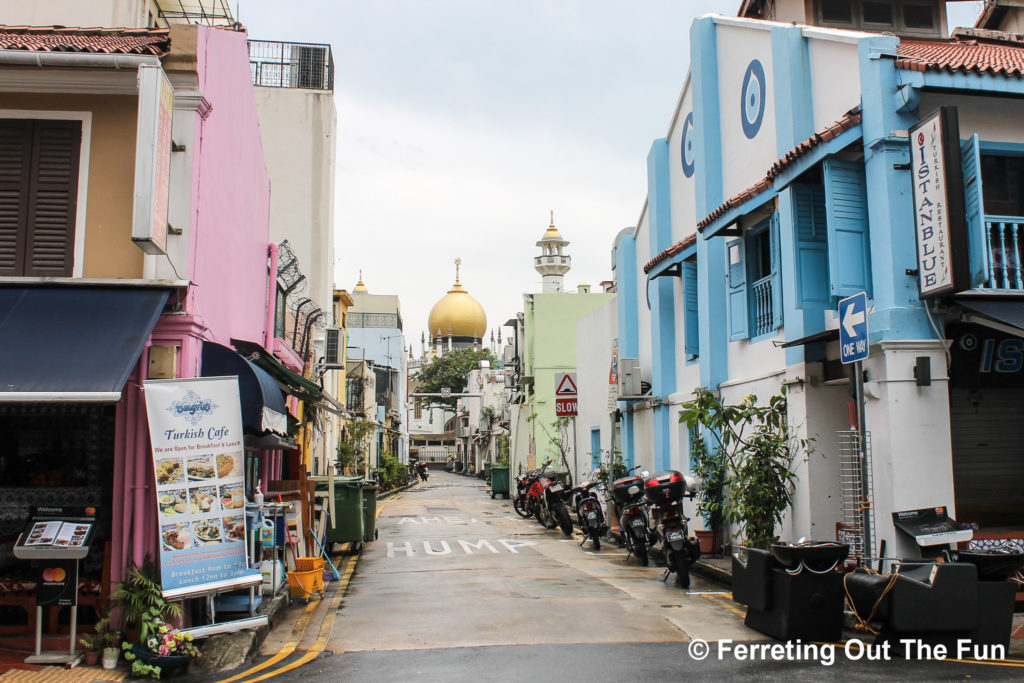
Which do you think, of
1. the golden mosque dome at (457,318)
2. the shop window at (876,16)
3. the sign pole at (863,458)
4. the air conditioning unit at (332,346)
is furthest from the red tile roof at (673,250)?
the golden mosque dome at (457,318)

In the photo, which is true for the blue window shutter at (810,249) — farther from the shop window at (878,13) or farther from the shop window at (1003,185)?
the shop window at (878,13)

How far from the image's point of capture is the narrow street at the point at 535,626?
6.93 metres

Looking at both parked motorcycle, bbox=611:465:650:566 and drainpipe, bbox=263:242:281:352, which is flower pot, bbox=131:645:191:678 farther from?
drainpipe, bbox=263:242:281:352

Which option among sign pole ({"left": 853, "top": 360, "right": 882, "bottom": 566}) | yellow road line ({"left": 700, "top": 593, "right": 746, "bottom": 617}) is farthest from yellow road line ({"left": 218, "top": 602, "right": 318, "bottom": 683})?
sign pole ({"left": 853, "top": 360, "right": 882, "bottom": 566})

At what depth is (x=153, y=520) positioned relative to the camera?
7961mm

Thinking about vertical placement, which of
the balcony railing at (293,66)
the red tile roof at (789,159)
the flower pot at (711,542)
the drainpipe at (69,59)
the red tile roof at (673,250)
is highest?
the balcony railing at (293,66)

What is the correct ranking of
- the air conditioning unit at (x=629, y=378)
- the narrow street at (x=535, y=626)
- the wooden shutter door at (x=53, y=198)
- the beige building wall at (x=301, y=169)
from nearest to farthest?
the narrow street at (x=535, y=626)
the wooden shutter door at (x=53, y=198)
the air conditioning unit at (x=629, y=378)
the beige building wall at (x=301, y=169)

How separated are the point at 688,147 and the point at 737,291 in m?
3.69

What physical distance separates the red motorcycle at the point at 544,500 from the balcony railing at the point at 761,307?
633 cm

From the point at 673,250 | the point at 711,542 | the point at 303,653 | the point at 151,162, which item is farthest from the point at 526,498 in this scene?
the point at 151,162

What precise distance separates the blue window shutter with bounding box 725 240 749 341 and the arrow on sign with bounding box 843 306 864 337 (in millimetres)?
4388

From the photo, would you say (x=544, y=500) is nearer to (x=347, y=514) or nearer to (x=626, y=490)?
(x=347, y=514)

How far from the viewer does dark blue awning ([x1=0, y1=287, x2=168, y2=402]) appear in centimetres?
700

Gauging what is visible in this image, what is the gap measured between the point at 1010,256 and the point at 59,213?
9.89 meters
